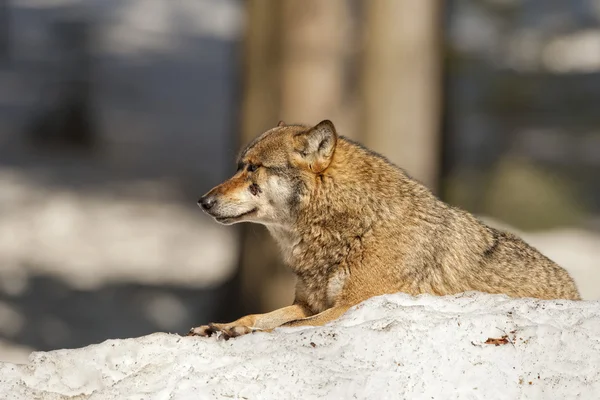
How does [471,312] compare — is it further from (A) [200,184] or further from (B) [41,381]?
(A) [200,184]

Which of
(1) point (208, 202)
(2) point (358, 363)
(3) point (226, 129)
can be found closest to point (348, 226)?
(1) point (208, 202)

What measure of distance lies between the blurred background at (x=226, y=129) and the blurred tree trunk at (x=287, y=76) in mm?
21

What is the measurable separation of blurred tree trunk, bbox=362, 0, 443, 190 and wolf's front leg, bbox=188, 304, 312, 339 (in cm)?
578

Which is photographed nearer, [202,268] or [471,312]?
[471,312]

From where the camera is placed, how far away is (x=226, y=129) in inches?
939

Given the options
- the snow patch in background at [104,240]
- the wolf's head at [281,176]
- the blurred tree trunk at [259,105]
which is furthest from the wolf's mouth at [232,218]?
the snow patch in background at [104,240]

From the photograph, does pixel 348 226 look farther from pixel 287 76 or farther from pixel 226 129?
pixel 226 129

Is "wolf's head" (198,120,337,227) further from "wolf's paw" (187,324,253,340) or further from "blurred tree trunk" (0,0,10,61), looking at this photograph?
"blurred tree trunk" (0,0,10,61)

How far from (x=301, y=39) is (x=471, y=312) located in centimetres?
616

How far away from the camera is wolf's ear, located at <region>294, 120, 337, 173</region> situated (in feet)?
20.4

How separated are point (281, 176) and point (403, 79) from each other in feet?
20.1

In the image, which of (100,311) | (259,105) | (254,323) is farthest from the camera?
(100,311)

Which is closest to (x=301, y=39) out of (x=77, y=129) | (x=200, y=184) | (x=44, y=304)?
(x=44, y=304)

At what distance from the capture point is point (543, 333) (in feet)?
15.8
